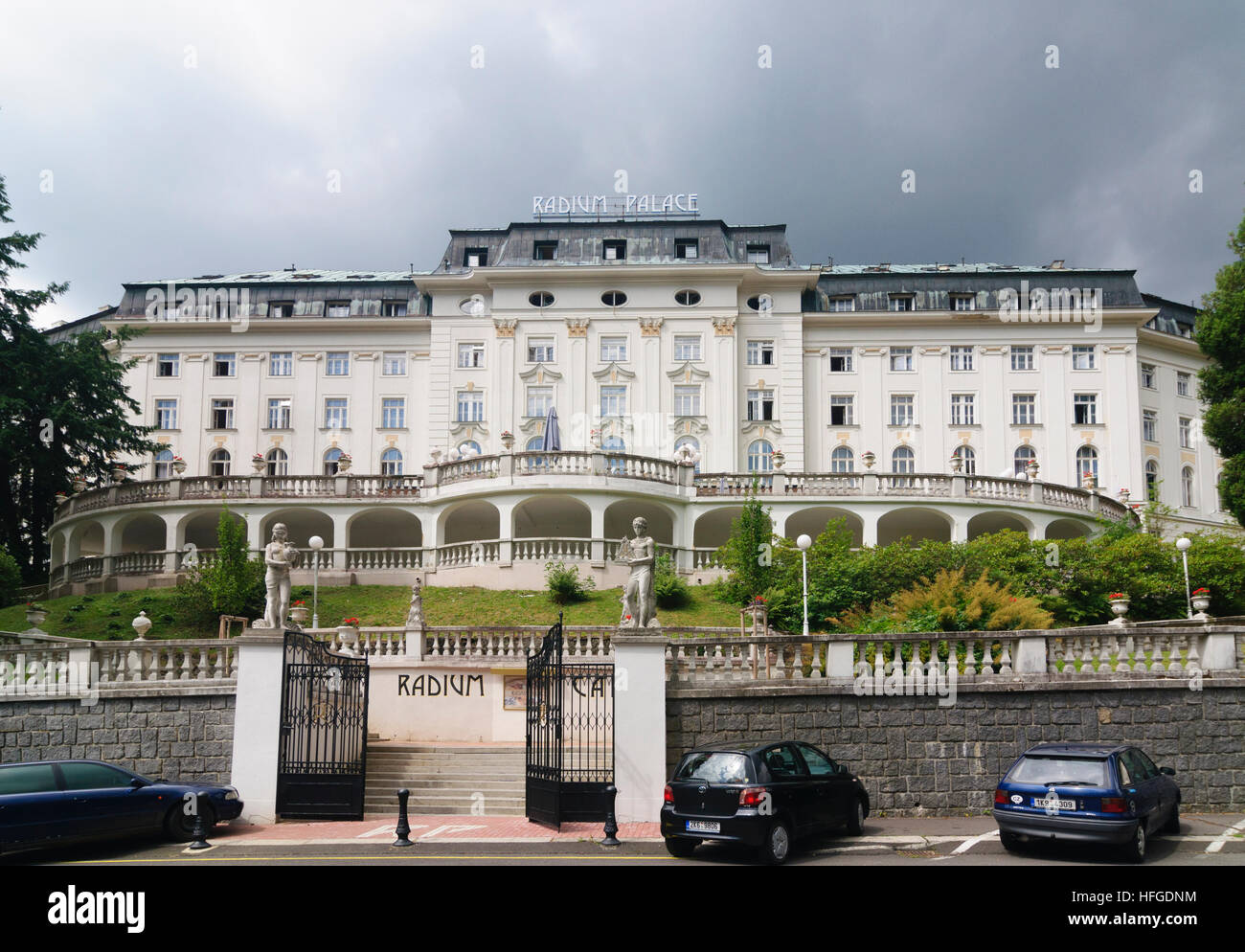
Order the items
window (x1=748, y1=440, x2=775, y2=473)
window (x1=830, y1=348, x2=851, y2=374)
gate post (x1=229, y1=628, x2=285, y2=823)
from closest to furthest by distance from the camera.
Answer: gate post (x1=229, y1=628, x2=285, y2=823) → window (x1=748, y1=440, x2=775, y2=473) → window (x1=830, y1=348, x2=851, y2=374)

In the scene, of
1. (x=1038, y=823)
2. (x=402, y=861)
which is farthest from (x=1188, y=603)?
(x=402, y=861)

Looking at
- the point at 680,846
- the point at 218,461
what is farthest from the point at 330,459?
the point at 680,846

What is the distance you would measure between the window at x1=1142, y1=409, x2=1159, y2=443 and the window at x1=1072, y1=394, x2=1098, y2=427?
2842mm

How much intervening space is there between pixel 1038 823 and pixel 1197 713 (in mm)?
5652

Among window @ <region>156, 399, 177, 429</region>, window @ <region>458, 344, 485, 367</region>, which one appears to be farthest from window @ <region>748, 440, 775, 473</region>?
window @ <region>156, 399, 177, 429</region>

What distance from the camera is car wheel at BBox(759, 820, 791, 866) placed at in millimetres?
12284

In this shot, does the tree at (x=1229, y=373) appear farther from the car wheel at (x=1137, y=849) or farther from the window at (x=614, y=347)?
the window at (x=614, y=347)

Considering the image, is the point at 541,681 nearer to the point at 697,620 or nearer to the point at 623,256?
the point at 697,620

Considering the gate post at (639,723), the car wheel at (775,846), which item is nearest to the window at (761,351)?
the gate post at (639,723)

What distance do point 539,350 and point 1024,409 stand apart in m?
22.1

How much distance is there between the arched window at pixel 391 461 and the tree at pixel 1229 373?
32488 mm

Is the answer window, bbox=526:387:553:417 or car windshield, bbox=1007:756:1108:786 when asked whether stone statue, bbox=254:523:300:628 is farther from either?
window, bbox=526:387:553:417

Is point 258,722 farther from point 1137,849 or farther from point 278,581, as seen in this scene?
point 1137,849

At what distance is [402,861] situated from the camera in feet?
40.6
